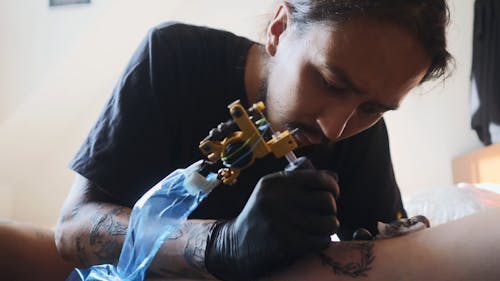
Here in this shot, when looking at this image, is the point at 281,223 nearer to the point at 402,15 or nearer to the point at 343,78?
the point at 343,78

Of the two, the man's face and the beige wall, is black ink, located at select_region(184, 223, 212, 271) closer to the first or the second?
the man's face

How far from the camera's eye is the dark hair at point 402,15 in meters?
0.65

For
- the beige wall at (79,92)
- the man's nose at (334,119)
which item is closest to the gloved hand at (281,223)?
the man's nose at (334,119)

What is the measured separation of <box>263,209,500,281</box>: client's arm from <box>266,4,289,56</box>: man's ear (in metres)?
0.37

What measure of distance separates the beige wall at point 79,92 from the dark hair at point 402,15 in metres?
1.18

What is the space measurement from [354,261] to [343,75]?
0.79ft

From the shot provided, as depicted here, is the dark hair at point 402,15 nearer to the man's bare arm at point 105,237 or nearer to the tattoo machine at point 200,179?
the tattoo machine at point 200,179

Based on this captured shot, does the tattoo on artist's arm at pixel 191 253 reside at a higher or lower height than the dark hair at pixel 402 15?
lower

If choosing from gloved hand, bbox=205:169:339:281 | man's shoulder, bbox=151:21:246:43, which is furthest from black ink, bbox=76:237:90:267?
man's shoulder, bbox=151:21:246:43

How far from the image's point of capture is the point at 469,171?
2053 mm

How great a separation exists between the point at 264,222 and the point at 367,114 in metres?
0.30

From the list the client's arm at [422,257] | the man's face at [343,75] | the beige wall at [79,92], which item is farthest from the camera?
the beige wall at [79,92]

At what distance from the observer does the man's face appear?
640 mm

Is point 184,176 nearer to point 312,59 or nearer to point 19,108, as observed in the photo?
point 312,59
